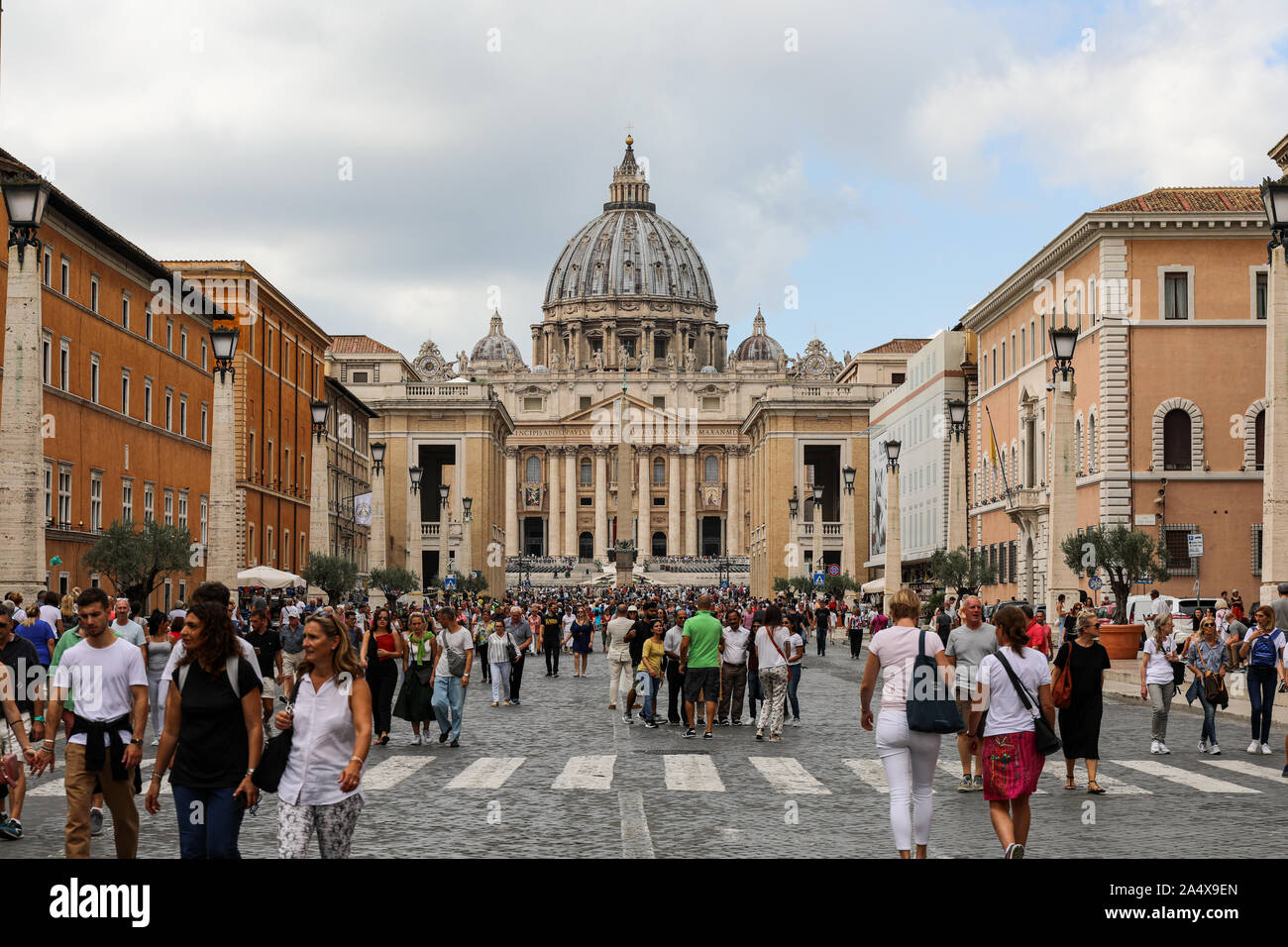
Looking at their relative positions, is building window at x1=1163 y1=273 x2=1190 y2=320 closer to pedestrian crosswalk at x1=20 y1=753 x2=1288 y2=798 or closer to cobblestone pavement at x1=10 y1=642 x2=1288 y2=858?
cobblestone pavement at x1=10 y1=642 x2=1288 y2=858

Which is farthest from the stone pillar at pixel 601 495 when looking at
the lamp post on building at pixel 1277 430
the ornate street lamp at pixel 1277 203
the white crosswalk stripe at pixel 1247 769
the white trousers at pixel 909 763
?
the white trousers at pixel 909 763

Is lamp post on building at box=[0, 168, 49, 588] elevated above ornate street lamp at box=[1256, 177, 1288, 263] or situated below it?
below

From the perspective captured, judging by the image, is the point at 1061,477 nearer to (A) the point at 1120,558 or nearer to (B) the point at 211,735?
(A) the point at 1120,558

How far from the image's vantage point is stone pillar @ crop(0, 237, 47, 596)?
2123cm

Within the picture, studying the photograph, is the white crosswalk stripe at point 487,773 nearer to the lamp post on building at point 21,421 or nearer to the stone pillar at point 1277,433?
the lamp post on building at point 21,421

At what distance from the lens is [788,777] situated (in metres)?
16.0

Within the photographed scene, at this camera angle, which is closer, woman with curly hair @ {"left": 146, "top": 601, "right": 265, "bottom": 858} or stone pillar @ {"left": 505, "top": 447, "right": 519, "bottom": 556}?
woman with curly hair @ {"left": 146, "top": 601, "right": 265, "bottom": 858}

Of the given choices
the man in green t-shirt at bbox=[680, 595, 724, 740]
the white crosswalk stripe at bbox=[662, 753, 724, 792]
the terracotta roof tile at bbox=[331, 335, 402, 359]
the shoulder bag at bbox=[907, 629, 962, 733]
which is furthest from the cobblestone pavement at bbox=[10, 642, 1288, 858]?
the terracotta roof tile at bbox=[331, 335, 402, 359]

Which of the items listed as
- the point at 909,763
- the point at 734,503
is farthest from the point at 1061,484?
the point at 734,503

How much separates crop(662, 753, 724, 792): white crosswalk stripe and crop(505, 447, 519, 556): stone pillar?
157484 millimetres

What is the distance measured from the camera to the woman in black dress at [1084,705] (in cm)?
1457

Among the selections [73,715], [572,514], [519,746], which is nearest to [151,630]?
[519,746]

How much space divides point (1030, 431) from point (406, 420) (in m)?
66.2

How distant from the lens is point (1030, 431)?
5972 centimetres
